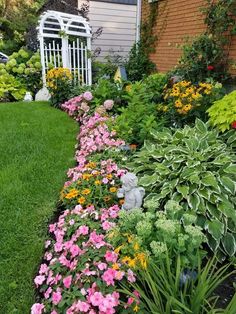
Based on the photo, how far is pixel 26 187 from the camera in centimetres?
320

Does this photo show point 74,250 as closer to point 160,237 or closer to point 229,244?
point 160,237

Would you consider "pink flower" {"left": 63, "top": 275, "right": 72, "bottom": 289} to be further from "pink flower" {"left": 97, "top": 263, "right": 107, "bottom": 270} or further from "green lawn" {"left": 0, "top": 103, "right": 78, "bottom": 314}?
"green lawn" {"left": 0, "top": 103, "right": 78, "bottom": 314}

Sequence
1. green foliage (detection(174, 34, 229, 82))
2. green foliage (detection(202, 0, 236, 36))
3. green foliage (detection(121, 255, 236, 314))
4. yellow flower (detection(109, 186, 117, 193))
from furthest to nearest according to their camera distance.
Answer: green foliage (detection(174, 34, 229, 82))
green foliage (detection(202, 0, 236, 36))
yellow flower (detection(109, 186, 117, 193))
green foliage (detection(121, 255, 236, 314))

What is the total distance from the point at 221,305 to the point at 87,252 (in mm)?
849

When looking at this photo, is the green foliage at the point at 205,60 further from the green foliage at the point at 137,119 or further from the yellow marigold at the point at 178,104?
the yellow marigold at the point at 178,104

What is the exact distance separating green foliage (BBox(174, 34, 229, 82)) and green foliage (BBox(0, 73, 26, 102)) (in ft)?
14.8

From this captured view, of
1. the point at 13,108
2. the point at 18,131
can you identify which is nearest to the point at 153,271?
the point at 18,131

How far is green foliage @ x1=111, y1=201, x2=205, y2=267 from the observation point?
173cm

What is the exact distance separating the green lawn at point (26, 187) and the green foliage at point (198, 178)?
3.07ft

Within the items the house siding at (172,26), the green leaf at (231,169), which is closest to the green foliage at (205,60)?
the house siding at (172,26)

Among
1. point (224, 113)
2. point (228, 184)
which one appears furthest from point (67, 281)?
point (224, 113)

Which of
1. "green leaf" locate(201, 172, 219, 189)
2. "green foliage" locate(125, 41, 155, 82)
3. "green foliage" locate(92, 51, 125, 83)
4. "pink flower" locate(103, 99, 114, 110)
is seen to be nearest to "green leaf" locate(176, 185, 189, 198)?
"green leaf" locate(201, 172, 219, 189)

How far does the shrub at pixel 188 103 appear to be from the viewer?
12.8ft

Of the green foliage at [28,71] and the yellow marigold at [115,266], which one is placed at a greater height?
the green foliage at [28,71]
